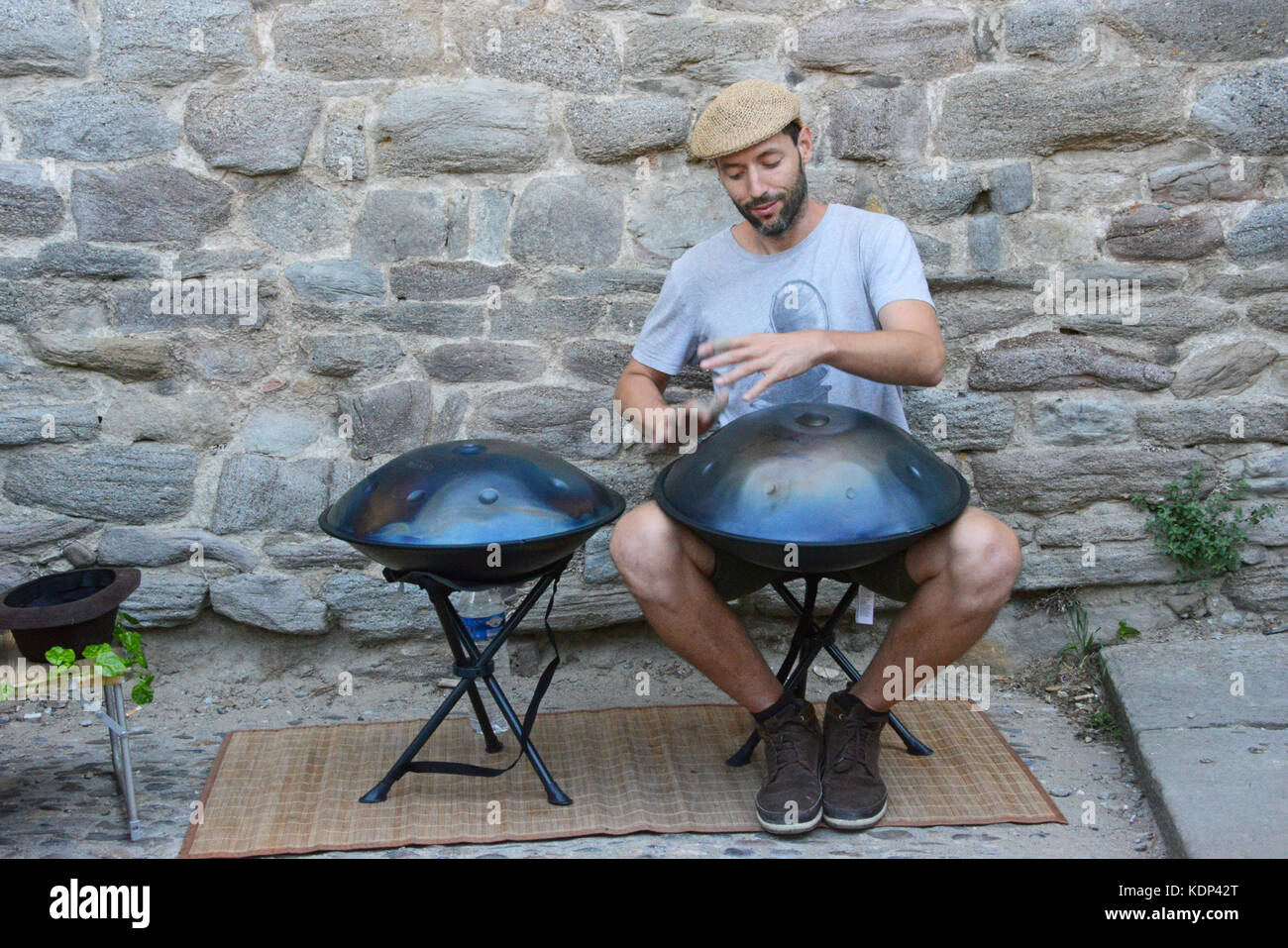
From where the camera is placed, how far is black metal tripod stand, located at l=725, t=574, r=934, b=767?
3.06m

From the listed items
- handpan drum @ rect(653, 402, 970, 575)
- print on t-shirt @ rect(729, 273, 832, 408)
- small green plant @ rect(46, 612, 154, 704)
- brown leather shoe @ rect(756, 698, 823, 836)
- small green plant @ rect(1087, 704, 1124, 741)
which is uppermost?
print on t-shirt @ rect(729, 273, 832, 408)

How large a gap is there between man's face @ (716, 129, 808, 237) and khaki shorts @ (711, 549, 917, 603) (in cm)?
85

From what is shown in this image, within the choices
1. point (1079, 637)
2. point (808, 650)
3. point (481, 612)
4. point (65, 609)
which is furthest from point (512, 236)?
point (1079, 637)

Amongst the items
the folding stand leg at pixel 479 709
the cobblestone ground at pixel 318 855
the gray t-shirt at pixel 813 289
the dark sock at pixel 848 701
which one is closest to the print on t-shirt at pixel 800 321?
the gray t-shirt at pixel 813 289

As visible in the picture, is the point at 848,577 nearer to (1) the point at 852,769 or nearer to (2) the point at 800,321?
(1) the point at 852,769

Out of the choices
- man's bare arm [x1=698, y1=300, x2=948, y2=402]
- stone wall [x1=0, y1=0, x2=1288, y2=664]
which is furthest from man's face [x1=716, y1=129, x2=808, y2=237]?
stone wall [x1=0, y1=0, x2=1288, y2=664]

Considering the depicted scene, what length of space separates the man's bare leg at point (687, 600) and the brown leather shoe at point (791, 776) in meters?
0.08

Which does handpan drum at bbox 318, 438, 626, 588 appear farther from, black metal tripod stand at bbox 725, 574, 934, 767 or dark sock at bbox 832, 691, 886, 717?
dark sock at bbox 832, 691, 886, 717

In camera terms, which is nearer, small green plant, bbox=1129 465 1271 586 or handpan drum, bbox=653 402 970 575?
handpan drum, bbox=653 402 970 575

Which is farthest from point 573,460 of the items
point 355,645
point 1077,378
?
point 1077,378

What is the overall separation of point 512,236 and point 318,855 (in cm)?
179

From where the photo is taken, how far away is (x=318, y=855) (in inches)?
109

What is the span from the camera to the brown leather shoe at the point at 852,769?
9.30 ft

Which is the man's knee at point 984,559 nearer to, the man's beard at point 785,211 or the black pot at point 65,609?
the man's beard at point 785,211
